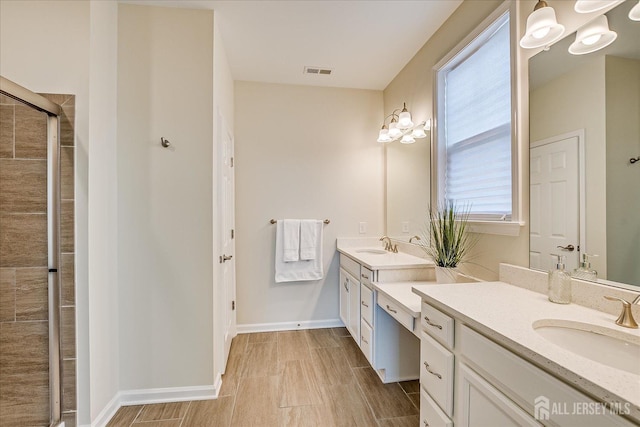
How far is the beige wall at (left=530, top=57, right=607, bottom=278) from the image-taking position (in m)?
1.05

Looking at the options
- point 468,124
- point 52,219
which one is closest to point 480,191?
point 468,124

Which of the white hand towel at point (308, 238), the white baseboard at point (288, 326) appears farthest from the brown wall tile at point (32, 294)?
the white hand towel at point (308, 238)

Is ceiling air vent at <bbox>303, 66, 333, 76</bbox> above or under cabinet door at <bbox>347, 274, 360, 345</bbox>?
above

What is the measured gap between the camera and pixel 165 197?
6.08ft

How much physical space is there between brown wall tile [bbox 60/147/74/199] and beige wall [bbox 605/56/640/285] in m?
2.49

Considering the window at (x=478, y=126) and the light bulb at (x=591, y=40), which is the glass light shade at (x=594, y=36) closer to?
the light bulb at (x=591, y=40)

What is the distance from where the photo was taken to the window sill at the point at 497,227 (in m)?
1.43

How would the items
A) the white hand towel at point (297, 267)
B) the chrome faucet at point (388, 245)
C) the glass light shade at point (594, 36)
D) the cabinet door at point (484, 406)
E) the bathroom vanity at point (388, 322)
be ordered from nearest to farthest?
the cabinet door at point (484, 406), the glass light shade at point (594, 36), the bathroom vanity at point (388, 322), the chrome faucet at point (388, 245), the white hand towel at point (297, 267)

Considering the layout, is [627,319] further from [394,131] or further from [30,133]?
[30,133]

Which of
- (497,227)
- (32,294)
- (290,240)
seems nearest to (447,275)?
(497,227)

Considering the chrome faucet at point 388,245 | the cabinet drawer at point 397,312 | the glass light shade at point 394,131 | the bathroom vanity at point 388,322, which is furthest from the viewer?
the chrome faucet at point 388,245

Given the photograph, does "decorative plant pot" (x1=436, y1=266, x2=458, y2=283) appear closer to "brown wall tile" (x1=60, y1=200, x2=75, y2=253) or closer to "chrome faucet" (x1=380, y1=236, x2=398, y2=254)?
"chrome faucet" (x1=380, y1=236, x2=398, y2=254)

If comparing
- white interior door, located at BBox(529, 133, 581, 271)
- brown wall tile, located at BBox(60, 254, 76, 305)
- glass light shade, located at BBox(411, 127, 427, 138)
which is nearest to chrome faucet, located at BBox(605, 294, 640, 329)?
white interior door, located at BBox(529, 133, 581, 271)

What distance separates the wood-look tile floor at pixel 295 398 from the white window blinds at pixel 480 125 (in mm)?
1364
